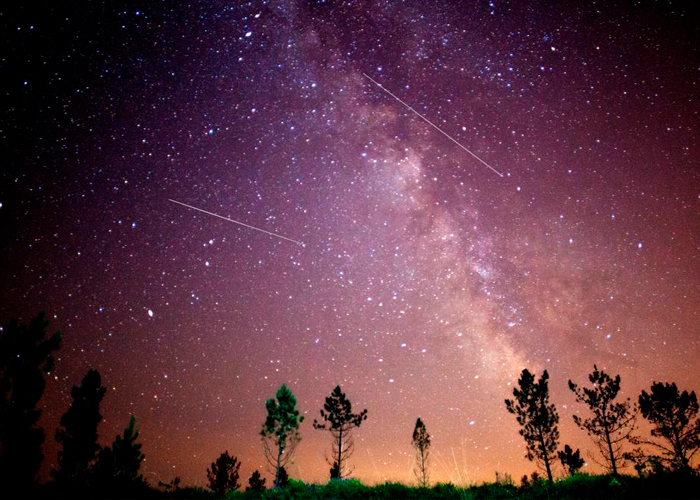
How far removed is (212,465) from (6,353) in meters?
24.6

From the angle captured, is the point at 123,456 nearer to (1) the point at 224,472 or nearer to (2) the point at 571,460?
(1) the point at 224,472

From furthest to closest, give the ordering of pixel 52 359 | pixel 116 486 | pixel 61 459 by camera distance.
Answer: pixel 61 459, pixel 52 359, pixel 116 486

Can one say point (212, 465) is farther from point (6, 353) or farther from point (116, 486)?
point (116, 486)

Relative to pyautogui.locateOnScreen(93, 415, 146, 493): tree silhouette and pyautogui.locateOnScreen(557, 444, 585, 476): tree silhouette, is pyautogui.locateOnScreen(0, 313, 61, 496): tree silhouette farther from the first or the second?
pyautogui.locateOnScreen(557, 444, 585, 476): tree silhouette

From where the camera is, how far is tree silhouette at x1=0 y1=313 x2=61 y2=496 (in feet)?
62.9

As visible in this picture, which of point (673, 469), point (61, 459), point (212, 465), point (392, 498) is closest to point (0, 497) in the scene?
point (392, 498)

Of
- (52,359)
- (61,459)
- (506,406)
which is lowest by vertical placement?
(61,459)

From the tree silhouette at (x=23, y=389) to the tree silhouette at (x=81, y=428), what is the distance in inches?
161

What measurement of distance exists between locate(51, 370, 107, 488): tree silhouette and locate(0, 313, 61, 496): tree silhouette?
4095 mm

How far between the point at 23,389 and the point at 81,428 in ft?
21.7

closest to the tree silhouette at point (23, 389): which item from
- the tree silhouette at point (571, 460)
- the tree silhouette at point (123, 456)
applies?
the tree silhouette at point (123, 456)

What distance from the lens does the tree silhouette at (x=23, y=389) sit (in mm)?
19172

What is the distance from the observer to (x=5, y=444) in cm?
1922

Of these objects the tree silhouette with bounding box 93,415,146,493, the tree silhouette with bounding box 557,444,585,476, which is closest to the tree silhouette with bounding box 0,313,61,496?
the tree silhouette with bounding box 93,415,146,493
